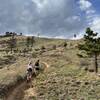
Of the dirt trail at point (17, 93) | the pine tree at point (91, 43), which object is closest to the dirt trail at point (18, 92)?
the dirt trail at point (17, 93)

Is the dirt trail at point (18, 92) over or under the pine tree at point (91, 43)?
under

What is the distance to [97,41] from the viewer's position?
307 ft

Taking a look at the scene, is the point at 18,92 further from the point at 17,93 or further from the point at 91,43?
the point at 91,43

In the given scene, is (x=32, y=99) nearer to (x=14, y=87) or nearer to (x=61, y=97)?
(x=61, y=97)

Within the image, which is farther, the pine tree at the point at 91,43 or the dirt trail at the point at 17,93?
the pine tree at the point at 91,43

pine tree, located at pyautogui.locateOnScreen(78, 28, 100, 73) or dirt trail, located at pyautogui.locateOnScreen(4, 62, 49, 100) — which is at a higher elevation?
pine tree, located at pyautogui.locateOnScreen(78, 28, 100, 73)

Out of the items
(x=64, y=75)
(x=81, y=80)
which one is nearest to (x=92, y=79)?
(x=81, y=80)

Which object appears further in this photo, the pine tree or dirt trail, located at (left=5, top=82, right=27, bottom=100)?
the pine tree

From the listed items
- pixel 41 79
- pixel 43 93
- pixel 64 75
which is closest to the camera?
pixel 43 93

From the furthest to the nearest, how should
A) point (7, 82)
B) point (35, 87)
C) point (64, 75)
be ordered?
point (64, 75) < point (7, 82) < point (35, 87)

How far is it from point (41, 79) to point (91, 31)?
142ft

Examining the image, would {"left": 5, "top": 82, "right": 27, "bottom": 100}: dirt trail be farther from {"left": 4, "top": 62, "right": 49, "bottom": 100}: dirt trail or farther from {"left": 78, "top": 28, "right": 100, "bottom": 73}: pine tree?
{"left": 78, "top": 28, "right": 100, "bottom": 73}: pine tree

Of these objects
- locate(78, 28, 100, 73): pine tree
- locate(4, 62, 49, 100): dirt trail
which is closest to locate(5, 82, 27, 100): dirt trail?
locate(4, 62, 49, 100): dirt trail

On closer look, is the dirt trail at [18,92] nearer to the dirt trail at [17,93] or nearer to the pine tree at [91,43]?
the dirt trail at [17,93]
